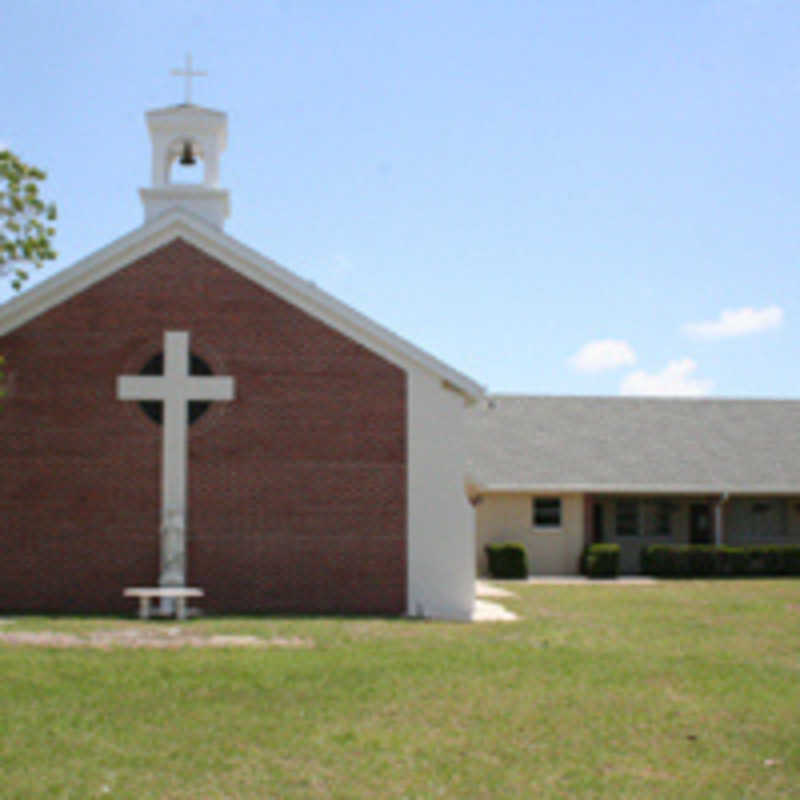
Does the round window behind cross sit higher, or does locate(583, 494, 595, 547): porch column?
the round window behind cross

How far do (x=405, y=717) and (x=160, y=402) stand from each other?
9.62 m

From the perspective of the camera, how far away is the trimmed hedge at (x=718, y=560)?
2842 cm

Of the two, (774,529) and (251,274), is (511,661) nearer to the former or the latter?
(251,274)

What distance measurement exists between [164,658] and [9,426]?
281 inches

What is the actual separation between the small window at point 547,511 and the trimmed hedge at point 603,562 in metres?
1.82

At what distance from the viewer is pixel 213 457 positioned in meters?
17.7

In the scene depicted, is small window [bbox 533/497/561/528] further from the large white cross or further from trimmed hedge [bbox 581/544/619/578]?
the large white cross

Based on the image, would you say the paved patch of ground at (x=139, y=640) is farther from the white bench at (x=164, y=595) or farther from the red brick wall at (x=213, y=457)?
the red brick wall at (x=213, y=457)

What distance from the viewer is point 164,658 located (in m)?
11.9

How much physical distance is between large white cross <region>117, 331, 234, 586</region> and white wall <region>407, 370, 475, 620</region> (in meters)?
3.13

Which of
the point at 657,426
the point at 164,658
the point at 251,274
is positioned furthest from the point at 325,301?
the point at 657,426

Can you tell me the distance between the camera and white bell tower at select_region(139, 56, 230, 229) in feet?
64.0

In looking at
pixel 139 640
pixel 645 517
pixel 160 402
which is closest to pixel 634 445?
pixel 645 517

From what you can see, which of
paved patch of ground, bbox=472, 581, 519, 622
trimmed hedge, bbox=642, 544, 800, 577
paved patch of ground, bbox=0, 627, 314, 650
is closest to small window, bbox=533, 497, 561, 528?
trimmed hedge, bbox=642, 544, 800, 577
